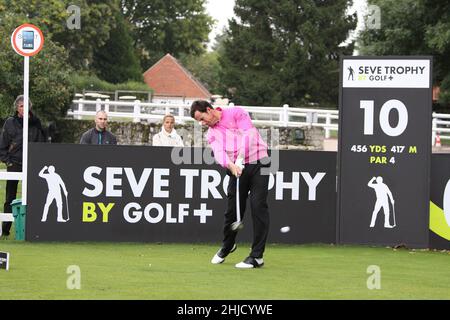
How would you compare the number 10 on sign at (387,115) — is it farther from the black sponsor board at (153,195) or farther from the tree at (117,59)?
the tree at (117,59)

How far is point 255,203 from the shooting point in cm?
1053

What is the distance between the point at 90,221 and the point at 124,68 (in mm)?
65028

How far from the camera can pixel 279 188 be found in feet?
43.7

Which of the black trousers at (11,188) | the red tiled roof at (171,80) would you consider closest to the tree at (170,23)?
the red tiled roof at (171,80)

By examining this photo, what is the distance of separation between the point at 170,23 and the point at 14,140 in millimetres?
69231

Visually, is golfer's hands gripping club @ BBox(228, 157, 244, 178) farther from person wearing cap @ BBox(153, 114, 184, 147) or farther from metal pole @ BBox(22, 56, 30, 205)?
person wearing cap @ BBox(153, 114, 184, 147)

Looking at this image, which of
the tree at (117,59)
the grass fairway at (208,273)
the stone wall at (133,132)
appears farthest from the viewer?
the tree at (117,59)

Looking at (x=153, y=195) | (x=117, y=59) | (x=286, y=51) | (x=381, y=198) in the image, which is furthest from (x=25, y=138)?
(x=117, y=59)

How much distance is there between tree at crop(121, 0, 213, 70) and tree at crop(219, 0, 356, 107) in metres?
12.0

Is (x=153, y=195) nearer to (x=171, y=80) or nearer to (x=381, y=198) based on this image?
(x=381, y=198)

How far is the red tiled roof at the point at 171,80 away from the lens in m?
89.4

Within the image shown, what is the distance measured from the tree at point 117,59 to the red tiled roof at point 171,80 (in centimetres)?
964

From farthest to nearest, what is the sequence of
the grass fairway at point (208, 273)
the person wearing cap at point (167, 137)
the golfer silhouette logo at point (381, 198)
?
the person wearing cap at point (167, 137)
the golfer silhouette logo at point (381, 198)
the grass fairway at point (208, 273)

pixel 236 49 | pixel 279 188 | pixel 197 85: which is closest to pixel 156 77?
pixel 197 85
